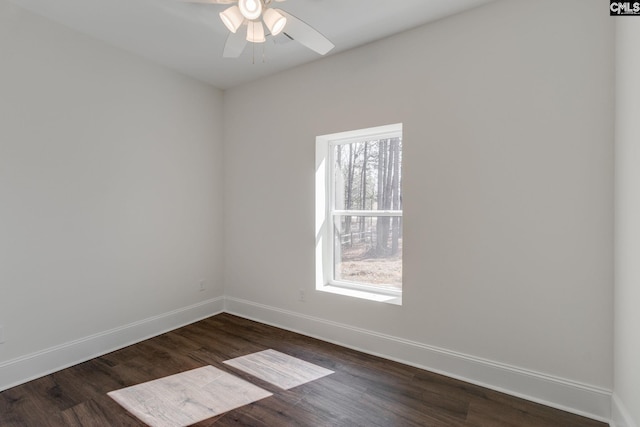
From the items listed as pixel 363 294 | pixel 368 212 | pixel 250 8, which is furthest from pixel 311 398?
pixel 250 8

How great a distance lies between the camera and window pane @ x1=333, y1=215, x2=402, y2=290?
9.34ft

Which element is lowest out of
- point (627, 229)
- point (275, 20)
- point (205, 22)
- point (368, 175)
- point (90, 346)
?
point (90, 346)

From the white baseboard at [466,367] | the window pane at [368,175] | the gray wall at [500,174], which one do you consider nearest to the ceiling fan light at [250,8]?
the gray wall at [500,174]

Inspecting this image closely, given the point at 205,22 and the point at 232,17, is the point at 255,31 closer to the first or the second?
the point at 232,17

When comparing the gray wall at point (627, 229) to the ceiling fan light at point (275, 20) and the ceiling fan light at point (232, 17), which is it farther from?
the ceiling fan light at point (232, 17)

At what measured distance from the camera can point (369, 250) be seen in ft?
9.84

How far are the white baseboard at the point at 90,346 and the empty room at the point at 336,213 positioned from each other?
1cm

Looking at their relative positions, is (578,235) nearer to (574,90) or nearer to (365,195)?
(574,90)

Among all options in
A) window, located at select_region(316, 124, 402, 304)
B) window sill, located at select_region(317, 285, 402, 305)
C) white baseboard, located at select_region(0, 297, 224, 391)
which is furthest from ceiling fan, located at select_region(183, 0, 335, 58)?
white baseboard, located at select_region(0, 297, 224, 391)

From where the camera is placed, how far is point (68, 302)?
2.51 meters

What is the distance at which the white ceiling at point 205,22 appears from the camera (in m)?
2.21

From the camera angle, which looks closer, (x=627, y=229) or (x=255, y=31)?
(x=627, y=229)

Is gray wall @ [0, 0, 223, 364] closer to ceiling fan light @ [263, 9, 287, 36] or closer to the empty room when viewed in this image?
the empty room

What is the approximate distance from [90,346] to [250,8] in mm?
2938
